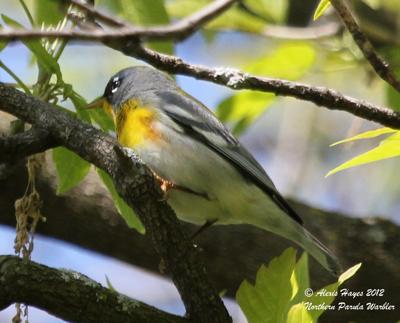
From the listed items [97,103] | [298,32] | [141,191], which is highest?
[298,32]

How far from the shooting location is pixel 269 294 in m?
2.61

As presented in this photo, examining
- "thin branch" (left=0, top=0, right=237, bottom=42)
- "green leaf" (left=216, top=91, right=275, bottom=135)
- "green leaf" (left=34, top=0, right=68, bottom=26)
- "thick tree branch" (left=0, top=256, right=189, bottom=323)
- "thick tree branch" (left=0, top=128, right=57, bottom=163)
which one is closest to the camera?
"thin branch" (left=0, top=0, right=237, bottom=42)

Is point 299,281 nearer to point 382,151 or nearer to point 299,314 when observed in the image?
point 299,314

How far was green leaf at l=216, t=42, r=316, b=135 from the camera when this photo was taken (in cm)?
369

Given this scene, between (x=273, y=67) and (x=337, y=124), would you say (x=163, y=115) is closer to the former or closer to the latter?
(x=273, y=67)

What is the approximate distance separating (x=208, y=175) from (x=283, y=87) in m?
1.20

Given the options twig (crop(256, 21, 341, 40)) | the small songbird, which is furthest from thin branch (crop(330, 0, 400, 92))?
twig (crop(256, 21, 341, 40))

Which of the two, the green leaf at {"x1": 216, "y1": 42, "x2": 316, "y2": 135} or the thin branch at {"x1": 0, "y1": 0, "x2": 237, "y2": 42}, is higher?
the green leaf at {"x1": 216, "y1": 42, "x2": 316, "y2": 135}

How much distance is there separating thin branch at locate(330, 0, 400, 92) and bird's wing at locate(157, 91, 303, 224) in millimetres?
1483

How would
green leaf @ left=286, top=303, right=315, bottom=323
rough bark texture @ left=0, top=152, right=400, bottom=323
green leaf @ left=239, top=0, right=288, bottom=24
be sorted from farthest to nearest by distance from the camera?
rough bark texture @ left=0, top=152, right=400, bottom=323 < green leaf @ left=239, top=0, right=288, bottom=24 < green leaf @ left=286, top=303, right=315, bottom=323

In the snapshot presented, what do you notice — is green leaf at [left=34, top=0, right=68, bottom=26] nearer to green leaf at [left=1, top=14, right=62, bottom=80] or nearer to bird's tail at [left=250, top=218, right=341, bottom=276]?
green leaf at [left=1, top=14, right=62, bottom=80]

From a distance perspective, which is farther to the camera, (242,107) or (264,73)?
(242,107)

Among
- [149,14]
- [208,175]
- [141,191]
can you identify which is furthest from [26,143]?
[208,175]

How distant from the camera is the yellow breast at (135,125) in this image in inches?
150
